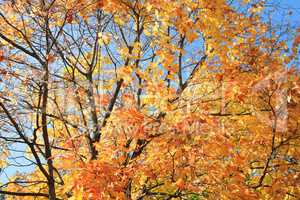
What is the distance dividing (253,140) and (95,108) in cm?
317

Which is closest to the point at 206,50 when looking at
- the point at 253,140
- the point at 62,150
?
the point at 253,140

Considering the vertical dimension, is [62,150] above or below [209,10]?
below

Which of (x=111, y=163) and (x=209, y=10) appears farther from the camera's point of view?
(x=209, y=10)

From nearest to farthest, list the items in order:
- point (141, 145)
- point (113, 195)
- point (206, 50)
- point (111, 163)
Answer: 1. point (113, 195)
2. point (111, 163)
3. point (141, 145)
4. point (206, 50)

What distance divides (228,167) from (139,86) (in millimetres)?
2132

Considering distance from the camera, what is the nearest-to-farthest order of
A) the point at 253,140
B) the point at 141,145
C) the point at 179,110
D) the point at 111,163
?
the point at 111,163 < the point at 179,110 < the point at 141,145 < the point at 253,140

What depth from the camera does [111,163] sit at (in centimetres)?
562

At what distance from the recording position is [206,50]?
7574 mm

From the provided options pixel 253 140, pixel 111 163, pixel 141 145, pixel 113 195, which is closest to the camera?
pixel 113 195

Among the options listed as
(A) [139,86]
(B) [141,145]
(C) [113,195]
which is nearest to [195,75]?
(A) [139,86]

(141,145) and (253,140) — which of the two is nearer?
(141,145)

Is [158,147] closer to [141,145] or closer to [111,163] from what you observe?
[141,145]

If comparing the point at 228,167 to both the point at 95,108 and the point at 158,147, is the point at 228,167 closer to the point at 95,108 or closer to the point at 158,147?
the point at 158,147

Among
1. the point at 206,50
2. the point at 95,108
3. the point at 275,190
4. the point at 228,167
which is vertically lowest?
the point at 275,190
